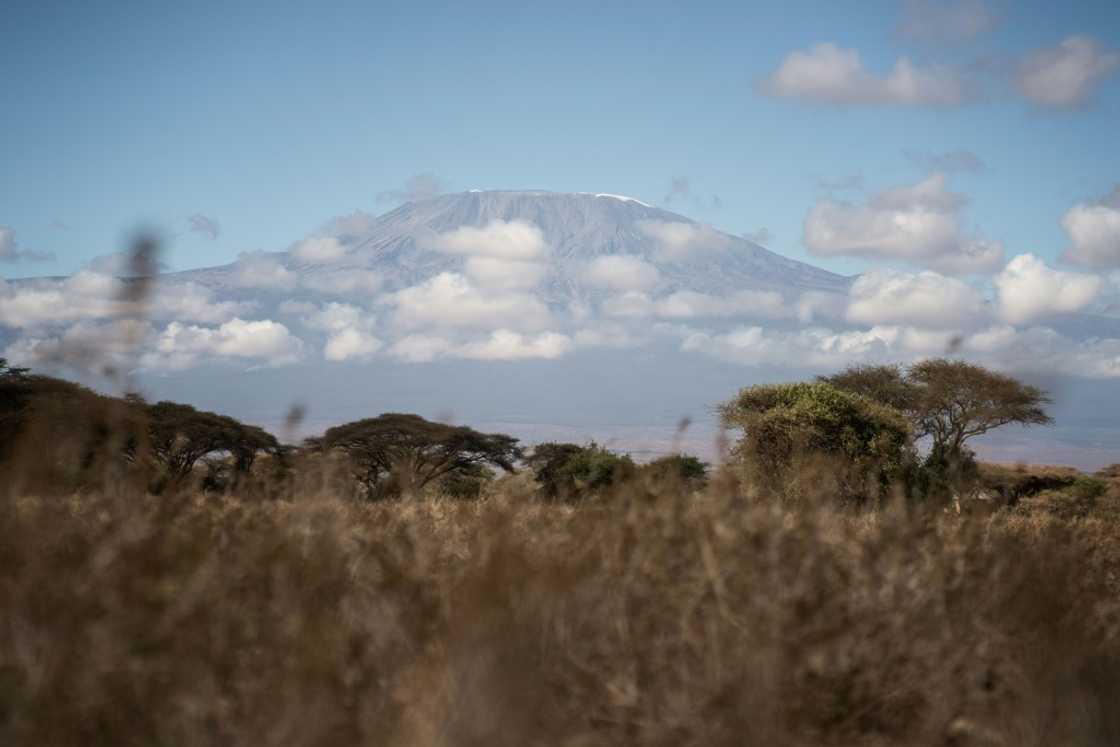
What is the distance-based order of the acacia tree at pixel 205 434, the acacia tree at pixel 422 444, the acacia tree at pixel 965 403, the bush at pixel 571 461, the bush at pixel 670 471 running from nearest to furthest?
the bush at pixel 670 471 < the bush at pixel 571 461 < the acacia tree at pixel 205 434 < the acacia tree at pixel 422 444 < the acacia tree at pixel 965 403

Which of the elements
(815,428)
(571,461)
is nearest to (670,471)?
(571,461)

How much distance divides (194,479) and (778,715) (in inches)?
147

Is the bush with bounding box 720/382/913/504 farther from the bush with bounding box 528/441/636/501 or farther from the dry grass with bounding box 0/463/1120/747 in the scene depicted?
the dry grass with bounding box 0/463/1120/747

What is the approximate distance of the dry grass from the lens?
105 inches

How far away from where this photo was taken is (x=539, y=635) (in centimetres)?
338

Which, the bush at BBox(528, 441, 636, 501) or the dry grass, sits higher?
the dry grass

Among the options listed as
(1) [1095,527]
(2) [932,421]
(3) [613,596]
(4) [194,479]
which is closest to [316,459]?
(4) [194,479]

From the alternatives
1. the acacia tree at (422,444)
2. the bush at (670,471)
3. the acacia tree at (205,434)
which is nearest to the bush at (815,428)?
the acacia tree at (422,444)

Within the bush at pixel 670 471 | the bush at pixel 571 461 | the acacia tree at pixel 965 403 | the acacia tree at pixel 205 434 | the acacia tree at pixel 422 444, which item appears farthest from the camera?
the acacia tree at pixel 965 403

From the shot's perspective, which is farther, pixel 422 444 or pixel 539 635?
pixel 422 444

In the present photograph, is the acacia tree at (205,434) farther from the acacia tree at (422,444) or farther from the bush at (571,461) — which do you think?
the bush at (571,461)

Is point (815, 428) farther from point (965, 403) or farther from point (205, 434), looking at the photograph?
point (965, 403)

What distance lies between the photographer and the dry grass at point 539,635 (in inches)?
105

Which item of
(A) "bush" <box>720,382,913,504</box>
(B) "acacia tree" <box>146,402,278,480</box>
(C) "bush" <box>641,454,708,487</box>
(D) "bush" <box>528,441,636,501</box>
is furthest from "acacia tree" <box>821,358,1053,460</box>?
(C) "bush" <box>641,454,708,487</box>
